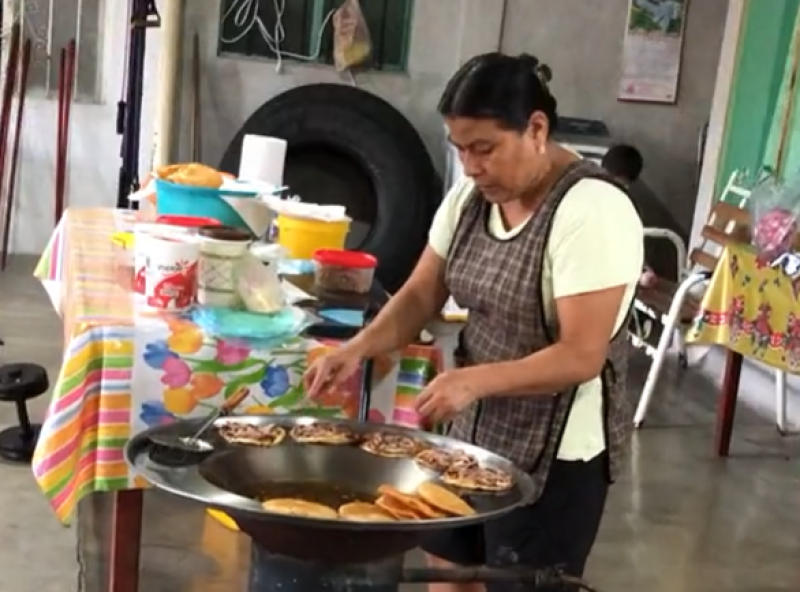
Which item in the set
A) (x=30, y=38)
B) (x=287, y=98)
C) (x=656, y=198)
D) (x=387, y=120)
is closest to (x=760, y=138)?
(x=656, y=198)

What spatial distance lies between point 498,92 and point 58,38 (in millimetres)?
4843

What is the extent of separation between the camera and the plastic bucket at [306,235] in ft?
9.14

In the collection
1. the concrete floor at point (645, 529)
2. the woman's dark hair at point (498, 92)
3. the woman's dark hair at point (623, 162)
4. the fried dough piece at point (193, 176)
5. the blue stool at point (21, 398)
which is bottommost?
the concrete floor at point (645, 529)

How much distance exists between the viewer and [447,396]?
168 centimetres

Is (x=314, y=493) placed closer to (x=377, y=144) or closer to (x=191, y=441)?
(x=191, y=441)

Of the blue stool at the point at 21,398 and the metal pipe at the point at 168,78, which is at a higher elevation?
the metal pipe at the point at 168,78

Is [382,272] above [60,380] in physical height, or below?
below

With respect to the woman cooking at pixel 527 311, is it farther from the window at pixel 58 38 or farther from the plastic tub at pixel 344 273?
the window at pixel 58 38

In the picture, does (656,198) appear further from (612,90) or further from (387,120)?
(387,120)

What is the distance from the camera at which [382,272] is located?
5.77 meters

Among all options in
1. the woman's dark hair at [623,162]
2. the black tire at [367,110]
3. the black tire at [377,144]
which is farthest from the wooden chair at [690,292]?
the black tire at [367,110]

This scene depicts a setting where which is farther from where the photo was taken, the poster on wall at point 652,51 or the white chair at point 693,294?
the poster on wall at point 652,51

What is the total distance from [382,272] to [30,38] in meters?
2.16

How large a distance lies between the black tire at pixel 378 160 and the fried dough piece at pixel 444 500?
14.2ft
